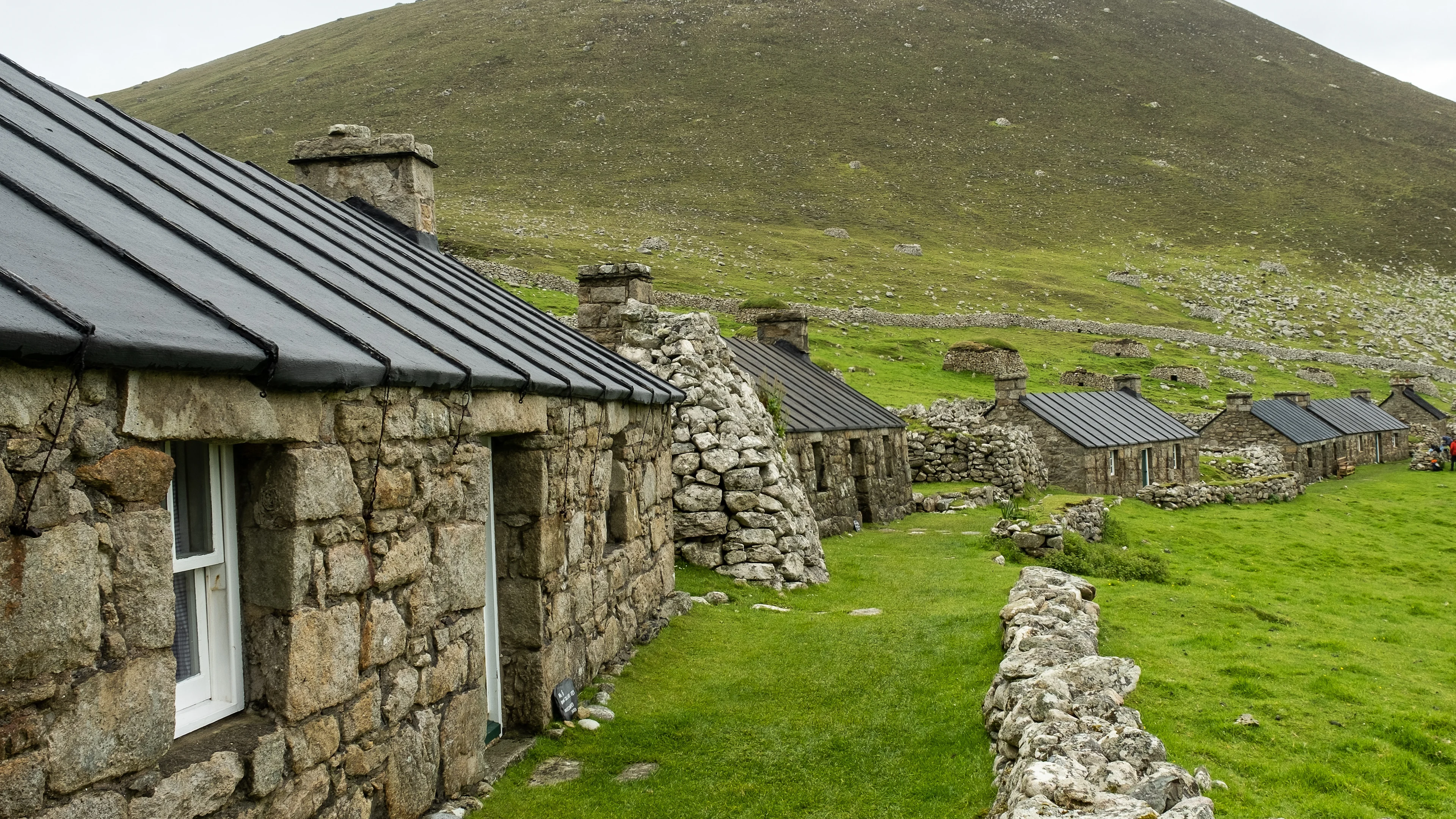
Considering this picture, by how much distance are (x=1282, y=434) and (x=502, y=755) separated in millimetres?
41047

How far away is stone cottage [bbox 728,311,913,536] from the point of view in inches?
805

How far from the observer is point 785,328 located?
29.3 meters

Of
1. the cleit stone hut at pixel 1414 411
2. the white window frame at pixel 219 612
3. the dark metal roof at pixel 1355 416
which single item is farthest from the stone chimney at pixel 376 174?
the cleit stone hut at pixel 1414 411

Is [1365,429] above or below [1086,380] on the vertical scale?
below

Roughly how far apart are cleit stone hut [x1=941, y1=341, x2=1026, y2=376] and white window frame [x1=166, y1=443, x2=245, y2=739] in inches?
1630

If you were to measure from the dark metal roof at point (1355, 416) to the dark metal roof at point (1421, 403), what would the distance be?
4.12ft

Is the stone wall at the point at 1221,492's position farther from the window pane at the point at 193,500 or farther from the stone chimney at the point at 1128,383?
the window pane at the point at 193,500

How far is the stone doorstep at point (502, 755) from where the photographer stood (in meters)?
6.86

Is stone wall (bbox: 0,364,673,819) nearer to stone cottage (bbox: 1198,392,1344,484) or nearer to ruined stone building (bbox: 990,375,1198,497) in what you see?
ruined stone building (bbox: 990,375,1198,497)

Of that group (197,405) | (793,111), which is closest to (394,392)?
(197,405)

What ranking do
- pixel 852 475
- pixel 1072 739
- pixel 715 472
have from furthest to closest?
pixel 852 475, pixel 715 472, pixel 1072 739

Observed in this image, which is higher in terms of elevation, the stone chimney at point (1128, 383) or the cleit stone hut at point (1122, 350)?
the cleit stone hut at point (1122, 350)

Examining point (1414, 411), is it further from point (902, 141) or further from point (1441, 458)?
point (902, 141)

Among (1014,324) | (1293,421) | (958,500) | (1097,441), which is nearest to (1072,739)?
(958,500)
